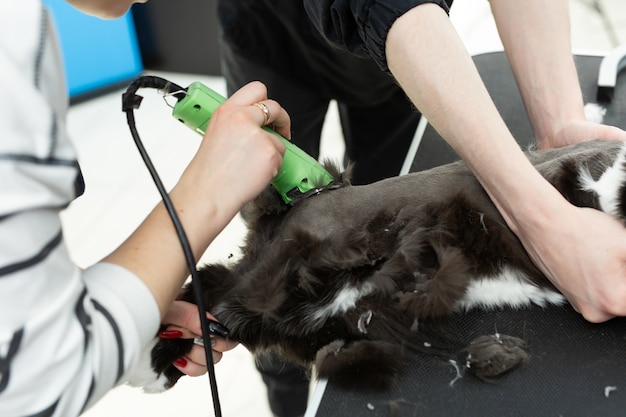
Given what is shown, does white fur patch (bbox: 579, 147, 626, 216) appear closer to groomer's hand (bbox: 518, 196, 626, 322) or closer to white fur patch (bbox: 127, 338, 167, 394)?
groomer's hand (bbox: 518, 196, 626, 322)

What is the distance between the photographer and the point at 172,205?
63 centimetres

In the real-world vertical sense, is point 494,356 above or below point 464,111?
below

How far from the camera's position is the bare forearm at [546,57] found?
94 cm

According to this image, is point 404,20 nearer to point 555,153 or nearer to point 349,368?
point 555,153

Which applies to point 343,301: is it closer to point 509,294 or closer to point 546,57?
point 509,294

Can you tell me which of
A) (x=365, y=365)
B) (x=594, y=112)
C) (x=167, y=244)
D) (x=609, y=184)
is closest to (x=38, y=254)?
(x=167, y=244)

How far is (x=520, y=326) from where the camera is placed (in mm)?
748

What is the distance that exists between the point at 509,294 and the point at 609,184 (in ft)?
0.58

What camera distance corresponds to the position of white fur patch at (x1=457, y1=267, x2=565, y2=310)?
2.50ft

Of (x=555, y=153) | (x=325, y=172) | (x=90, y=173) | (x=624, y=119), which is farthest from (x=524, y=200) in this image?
(x=90, y=173)

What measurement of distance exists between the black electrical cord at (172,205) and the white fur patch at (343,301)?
13 centimetres

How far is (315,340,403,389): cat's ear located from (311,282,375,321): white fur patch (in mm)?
53

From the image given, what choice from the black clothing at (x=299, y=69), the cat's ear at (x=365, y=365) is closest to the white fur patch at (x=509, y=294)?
the cat's ear at (x=365, y=365)

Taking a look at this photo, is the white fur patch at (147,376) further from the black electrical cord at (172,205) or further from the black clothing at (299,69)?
the black clothing at (299,69)
